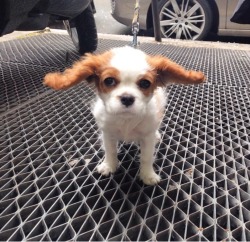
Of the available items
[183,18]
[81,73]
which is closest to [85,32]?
[183,18]

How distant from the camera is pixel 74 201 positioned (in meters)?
1.37

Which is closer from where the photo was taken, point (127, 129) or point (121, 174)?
point (127, 129)

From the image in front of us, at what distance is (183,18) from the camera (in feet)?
17.0

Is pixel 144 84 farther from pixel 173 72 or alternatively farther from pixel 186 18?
pixel 186 18

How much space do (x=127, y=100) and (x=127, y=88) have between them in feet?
0.21

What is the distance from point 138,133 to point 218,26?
14.6 feet

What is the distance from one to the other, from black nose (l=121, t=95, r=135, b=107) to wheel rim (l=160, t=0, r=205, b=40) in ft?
14.0

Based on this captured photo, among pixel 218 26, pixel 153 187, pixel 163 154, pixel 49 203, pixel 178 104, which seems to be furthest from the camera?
pixel 218 26

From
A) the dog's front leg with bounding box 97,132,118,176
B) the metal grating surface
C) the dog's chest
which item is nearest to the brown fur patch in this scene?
the dog's chest

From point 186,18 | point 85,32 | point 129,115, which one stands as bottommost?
point 186,18

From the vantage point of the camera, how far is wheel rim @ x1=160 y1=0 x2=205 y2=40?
17.0 feet

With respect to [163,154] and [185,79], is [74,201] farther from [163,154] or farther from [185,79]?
[185,79]

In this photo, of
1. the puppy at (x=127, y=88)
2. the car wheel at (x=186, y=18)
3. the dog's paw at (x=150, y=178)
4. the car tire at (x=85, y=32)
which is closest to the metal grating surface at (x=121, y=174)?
the dog's paw at (x=150, y=178)

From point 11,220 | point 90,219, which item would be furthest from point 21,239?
point 90,219
